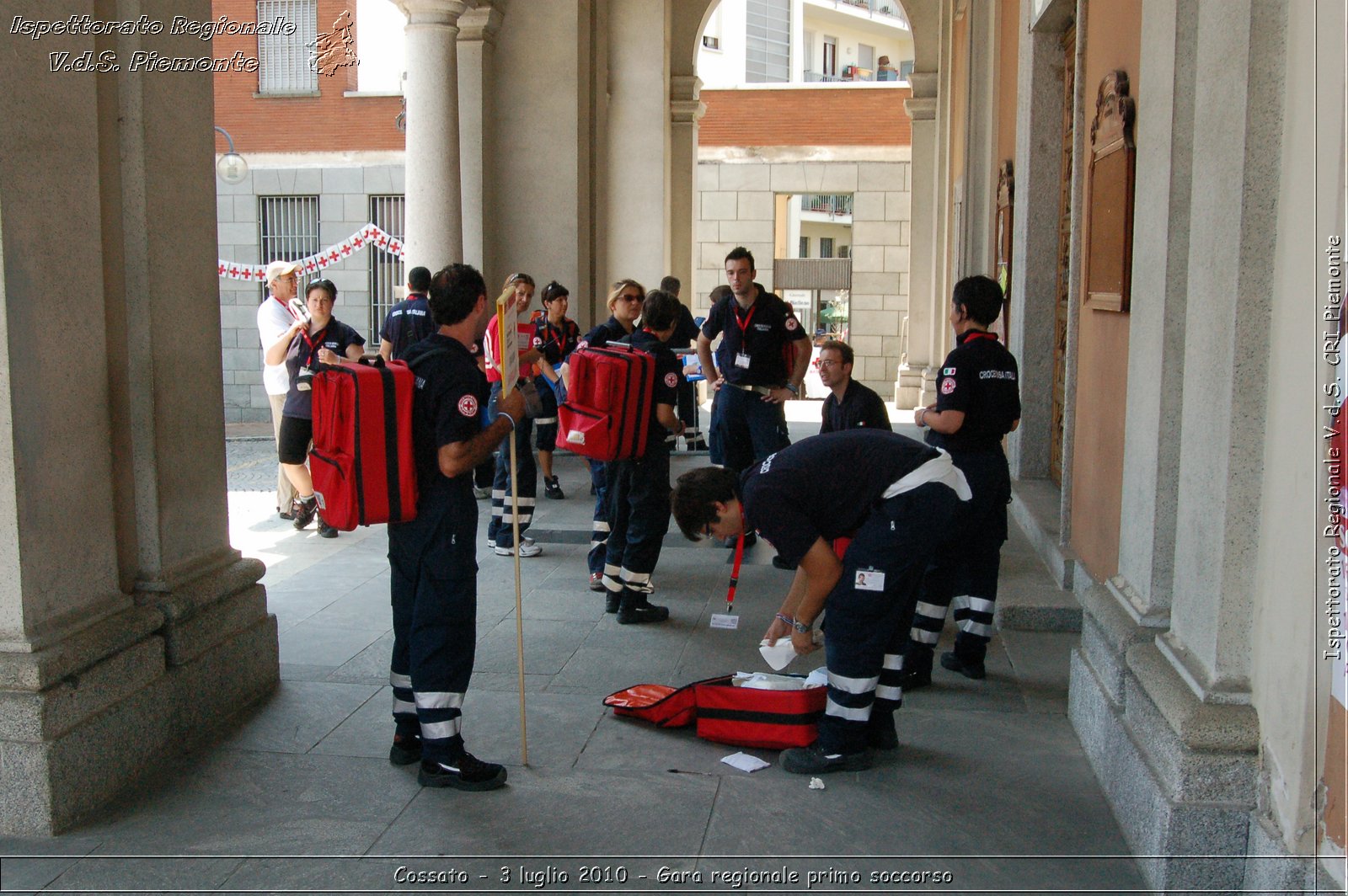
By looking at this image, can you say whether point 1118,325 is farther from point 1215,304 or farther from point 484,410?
point 484,410

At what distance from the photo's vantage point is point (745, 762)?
4.67 m

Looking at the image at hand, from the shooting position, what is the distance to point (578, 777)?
4551 mm

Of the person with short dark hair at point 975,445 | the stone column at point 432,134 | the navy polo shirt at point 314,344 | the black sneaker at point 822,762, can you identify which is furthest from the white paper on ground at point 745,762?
the stone column at point 432,134

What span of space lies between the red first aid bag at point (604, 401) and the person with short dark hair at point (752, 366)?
5.63 feet

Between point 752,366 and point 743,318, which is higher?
point 743,318

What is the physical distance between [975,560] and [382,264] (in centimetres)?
1826

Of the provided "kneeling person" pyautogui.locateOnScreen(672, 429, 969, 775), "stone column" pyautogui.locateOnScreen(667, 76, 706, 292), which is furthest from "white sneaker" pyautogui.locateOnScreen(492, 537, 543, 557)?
"stone column" pyautogui.locateOnScreen(667, 76, 706, 292)

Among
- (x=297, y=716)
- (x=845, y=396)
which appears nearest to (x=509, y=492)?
(x=845, y=396)

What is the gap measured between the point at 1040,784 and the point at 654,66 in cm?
1367

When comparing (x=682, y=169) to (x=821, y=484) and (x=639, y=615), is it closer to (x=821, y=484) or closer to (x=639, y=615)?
(x=639, y=615)

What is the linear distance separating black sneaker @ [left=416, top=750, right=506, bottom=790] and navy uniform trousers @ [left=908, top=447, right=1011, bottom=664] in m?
2.13

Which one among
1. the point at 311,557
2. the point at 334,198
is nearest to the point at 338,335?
the point at 311,557

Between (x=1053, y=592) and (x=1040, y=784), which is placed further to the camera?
(x=1053, y=592)

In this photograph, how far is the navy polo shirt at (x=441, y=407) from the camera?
4293mm
